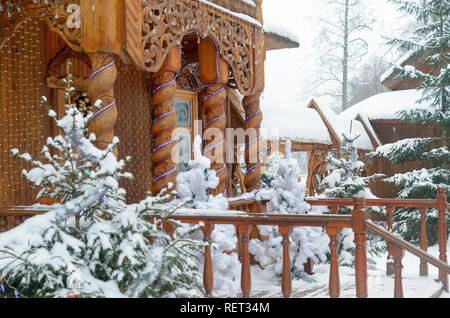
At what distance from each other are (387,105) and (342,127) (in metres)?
2.57

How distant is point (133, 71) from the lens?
9.00 meters

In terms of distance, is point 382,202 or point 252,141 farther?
point 252,141

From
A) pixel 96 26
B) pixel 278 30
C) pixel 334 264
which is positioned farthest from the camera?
pixel 278 30

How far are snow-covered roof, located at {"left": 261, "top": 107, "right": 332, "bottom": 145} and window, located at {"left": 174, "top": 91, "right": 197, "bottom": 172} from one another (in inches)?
160

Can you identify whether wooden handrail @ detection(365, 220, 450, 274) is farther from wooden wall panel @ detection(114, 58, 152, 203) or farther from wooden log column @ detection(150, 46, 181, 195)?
wooden wall panel @ detection(114, 58, 152, 203)

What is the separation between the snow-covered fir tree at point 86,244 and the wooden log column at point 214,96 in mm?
3352

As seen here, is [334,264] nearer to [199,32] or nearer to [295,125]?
[199,32]

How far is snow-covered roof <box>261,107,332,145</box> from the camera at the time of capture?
574 inches

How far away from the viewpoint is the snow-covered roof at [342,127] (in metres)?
17.2

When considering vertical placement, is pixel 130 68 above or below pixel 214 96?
above

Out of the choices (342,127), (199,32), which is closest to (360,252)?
(199,32)

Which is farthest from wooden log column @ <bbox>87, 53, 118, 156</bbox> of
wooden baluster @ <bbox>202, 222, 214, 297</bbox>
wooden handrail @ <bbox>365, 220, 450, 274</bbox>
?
wooden handrail @ <bbox>365, 220, 450, 274</bbox>

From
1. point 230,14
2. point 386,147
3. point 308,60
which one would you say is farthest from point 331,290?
point 308,60
